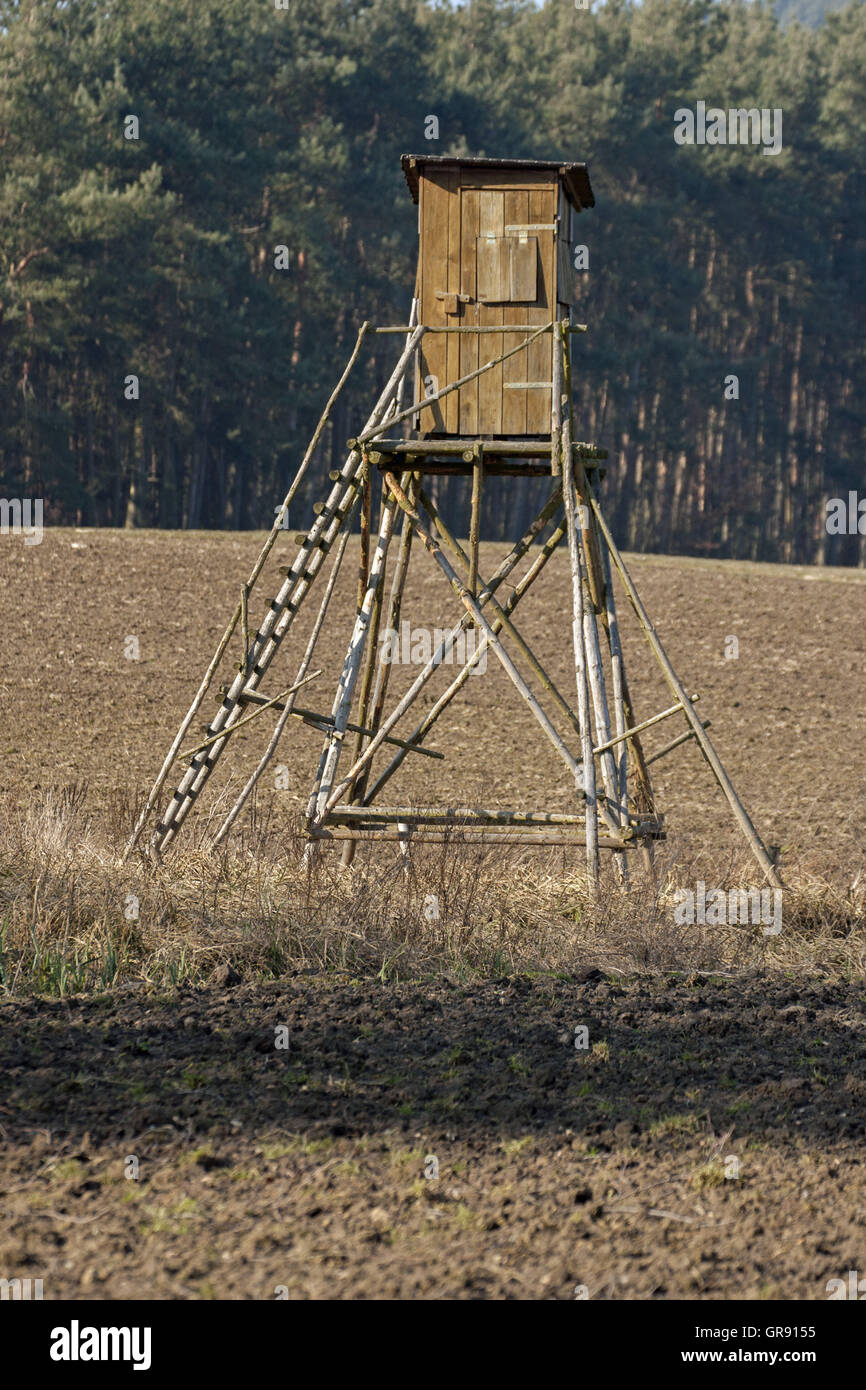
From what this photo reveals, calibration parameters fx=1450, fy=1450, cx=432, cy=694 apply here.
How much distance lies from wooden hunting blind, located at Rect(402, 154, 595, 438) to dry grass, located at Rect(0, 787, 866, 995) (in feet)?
9.93

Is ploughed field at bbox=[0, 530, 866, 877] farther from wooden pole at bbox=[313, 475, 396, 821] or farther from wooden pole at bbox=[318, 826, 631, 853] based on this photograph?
wooden pole at bbox=[313, 475, 396, 821]

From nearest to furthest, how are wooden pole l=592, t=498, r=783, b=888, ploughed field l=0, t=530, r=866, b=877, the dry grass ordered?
the dry grass, wooden pole l=592, t=498, r=783, b=888, ploughed field l=0, t=530, r=866, b=877

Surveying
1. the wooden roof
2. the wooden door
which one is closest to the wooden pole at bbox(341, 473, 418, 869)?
the wooden door

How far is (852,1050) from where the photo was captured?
6.30 meters

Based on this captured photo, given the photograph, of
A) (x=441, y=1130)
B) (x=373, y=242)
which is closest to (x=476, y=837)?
(x=441, y=1130)

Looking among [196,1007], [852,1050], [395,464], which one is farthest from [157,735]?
[852,1050]

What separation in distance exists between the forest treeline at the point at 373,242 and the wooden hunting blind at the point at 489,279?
25850 millimetres

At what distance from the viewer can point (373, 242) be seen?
1773 inches

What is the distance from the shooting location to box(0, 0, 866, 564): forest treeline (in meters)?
38.4

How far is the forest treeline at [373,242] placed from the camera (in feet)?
126

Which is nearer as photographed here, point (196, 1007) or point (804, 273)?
point (196, 1007)

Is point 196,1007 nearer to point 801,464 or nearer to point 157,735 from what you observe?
point 157,735

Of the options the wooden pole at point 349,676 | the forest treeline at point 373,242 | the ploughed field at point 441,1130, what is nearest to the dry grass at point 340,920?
the ploughed field at point 441,1130

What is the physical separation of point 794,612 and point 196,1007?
697 inches
